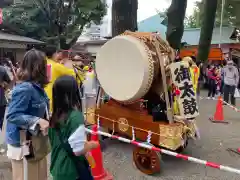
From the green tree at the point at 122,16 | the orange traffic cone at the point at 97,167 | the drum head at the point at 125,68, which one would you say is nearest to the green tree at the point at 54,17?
the green tree at the point at 122,16

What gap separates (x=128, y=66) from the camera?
14.2 ft

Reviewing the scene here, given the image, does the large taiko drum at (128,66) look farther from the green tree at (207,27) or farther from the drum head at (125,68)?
the green tree at (207,27)

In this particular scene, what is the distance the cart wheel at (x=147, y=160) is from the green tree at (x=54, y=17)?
1806cm

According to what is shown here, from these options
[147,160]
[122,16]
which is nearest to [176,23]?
[122,16]

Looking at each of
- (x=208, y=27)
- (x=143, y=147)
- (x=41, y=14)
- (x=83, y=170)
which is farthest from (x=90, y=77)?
(x=41, y=14)

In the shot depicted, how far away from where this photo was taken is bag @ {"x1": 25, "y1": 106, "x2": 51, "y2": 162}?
2.66 m

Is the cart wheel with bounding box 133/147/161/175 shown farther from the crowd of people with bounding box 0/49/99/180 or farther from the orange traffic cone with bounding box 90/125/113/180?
the crowd of people with bounding box 0/49/99/180

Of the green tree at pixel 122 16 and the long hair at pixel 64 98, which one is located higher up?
the green tree at pixel 122 16

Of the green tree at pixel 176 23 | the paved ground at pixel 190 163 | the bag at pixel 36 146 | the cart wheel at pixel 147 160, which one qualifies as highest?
the green tree at pixel 176 23

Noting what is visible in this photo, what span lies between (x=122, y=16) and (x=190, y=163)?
3536 mm

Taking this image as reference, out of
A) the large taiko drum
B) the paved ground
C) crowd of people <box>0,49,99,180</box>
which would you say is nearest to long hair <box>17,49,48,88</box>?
crowd of people <box>0,49,99,180</box>

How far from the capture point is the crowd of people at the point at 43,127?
2.22 m

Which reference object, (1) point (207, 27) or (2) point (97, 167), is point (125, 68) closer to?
(2) point (97, 167)

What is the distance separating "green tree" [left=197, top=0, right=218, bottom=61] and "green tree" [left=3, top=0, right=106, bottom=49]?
11751mm
